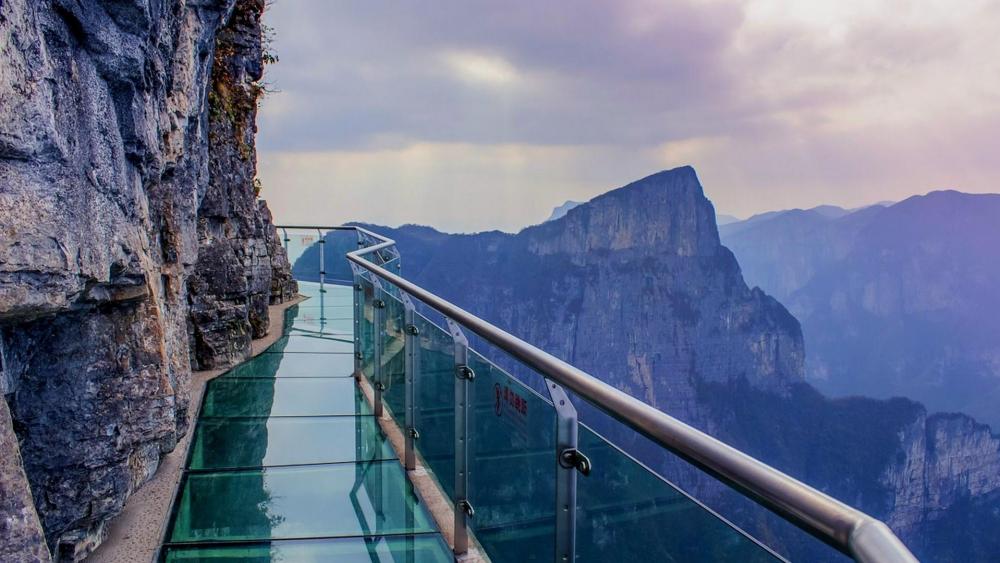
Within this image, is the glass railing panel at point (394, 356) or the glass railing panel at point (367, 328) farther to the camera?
the glass railing panel at point (367, 328)

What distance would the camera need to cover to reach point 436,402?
3.23m

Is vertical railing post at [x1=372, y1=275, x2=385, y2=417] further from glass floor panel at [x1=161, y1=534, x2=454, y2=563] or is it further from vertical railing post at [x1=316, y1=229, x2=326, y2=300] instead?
vertical railing post at [x1=316, y1=229, x2=326, y2=300]

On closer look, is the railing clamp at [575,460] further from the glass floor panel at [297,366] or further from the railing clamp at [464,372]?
the glass floor panel at [297,366]

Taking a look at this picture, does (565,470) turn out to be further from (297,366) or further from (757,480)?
(297,366)

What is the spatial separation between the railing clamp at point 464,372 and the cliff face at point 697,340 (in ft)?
252

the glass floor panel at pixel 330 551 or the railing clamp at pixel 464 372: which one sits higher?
the railing clamp at pixel 464 372

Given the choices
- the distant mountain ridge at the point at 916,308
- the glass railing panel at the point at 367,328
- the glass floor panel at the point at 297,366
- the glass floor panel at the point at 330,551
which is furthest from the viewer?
the distant mountain ridge at the point at 916,308

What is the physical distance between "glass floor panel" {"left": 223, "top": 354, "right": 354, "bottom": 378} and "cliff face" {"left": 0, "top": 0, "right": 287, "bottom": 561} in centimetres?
240

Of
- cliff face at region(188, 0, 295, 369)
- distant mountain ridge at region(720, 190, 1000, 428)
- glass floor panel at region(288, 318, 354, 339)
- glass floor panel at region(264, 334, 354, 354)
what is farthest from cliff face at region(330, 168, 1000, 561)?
glass floor panel at region(264, 334, 354, 354)

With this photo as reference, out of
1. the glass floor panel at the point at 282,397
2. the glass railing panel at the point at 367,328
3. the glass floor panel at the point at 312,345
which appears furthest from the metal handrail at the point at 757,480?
the glass floor panel at the point at 312,345

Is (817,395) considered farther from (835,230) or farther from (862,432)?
(835,230)

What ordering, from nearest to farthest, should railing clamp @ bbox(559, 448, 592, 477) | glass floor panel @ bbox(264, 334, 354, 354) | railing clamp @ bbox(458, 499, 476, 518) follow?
railing clamp @ bbox(559, 448, 592, 477) → railing clamp @ bbox(458, 499, 476, 518) → glass floor panel @ bbox(264, 334, 354, 354)

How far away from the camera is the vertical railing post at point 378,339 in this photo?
182 inches

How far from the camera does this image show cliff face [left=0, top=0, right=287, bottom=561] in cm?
175
